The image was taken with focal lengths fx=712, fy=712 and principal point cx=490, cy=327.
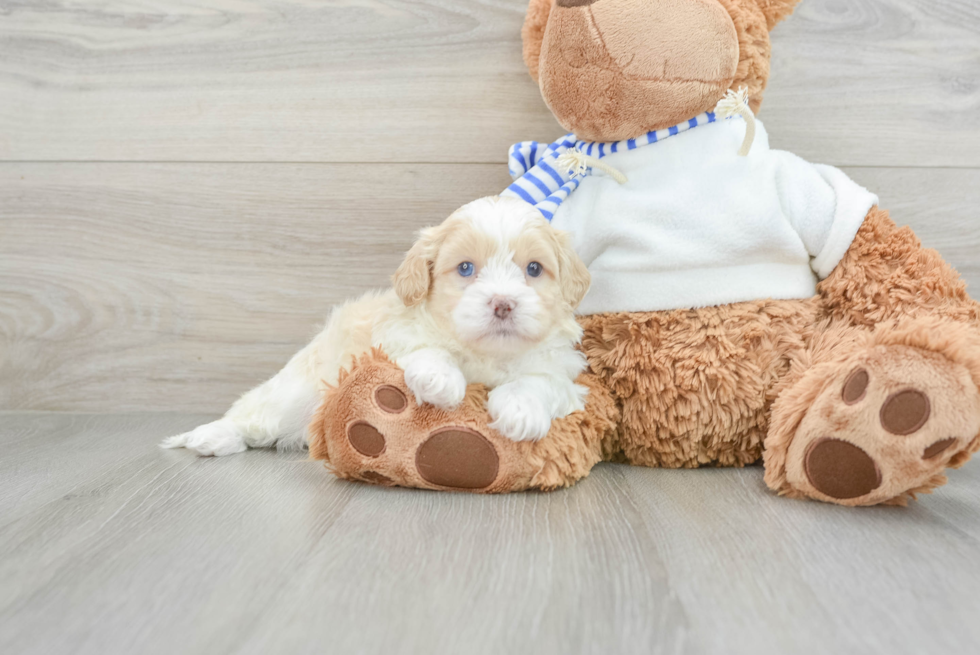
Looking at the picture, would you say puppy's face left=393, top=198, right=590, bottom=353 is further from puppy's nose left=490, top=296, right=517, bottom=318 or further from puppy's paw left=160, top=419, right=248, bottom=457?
puppy's paw left=160, top=419, right=248, bottom=457

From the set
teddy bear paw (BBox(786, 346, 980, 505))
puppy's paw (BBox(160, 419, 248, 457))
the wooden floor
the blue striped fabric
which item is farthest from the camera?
puppy's paw (BBox(160, 419, 248, 457))

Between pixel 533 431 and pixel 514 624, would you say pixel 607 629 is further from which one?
pixel 533 431

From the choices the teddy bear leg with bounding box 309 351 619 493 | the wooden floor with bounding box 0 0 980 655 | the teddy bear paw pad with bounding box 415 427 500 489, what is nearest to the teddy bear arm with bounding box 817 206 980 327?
the wooden floor with bounding box 0 0 980 655

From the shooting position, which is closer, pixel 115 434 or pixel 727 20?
pixel 727 20

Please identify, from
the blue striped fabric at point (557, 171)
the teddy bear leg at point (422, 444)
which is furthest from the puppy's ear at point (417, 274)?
the blue striped fabric at point (557, 171)

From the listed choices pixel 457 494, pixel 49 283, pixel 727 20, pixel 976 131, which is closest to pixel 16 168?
pixel 49 283

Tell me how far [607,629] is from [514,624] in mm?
82

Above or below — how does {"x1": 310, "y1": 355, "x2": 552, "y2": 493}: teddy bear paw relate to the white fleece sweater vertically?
below

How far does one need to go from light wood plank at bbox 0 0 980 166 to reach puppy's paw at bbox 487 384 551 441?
675 millimetres

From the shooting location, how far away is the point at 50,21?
5.08ft

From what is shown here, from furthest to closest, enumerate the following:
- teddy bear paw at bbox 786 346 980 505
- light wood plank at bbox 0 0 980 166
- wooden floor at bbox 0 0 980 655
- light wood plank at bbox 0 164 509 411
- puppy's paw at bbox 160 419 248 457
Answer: light wood plank at bbox 0 164 509 411
light wood plank at bbox 0 0 980 166
puppy's paw at bbox 160 419 248 457
wooden floor at bbox 0 0 980 655
teddy bear paw at bbox 786 346 980 505

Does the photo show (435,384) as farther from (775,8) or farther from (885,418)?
(775,8)

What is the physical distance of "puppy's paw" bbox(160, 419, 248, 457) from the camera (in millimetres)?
1274

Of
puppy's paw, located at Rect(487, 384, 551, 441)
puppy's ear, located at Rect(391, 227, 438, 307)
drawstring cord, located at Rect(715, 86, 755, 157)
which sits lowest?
puppy's paw, located at Rect(487, 384, 551, 441)
